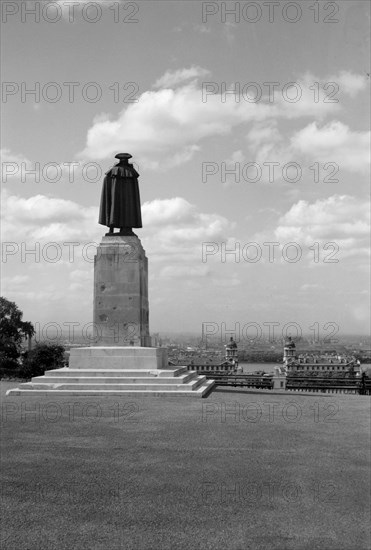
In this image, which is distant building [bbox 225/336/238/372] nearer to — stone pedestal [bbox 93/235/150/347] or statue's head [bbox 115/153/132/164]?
stone pedestal [bbox 93/235/150/347]

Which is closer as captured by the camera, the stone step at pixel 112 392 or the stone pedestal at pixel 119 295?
the stone step at pixel 112 392

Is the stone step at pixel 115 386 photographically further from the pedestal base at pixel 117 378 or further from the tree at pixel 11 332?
the tree at pixel 11 332

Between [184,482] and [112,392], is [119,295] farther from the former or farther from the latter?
[184,482]

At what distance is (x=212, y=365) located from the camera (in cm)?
2706

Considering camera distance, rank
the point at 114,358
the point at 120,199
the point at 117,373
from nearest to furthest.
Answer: the point at 117,373, the point at 114,358, the point at 120,199

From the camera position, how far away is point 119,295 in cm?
2148

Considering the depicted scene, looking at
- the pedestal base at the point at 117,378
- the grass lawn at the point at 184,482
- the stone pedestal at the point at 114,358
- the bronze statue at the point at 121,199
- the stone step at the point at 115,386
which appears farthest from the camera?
the bronze statue at the point at 121,199

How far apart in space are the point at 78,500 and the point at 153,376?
11.7 meters

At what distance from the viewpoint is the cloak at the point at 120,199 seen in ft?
73.4

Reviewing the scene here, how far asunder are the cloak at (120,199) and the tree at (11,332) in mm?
16343

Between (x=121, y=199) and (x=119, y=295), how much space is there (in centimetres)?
411

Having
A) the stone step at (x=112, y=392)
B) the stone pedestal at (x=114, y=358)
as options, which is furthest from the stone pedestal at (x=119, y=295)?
the stone step at (x=112, y=392)

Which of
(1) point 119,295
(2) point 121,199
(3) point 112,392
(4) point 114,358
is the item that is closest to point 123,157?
(2) point 121,199

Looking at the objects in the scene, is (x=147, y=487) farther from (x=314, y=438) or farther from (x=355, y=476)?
(x=314, y=438)
